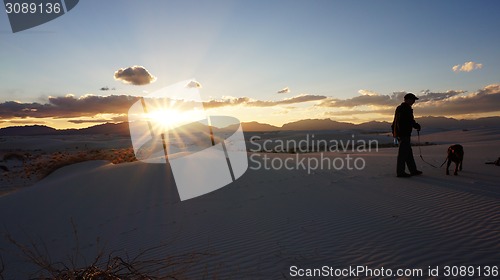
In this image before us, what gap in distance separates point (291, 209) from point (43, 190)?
8.48m

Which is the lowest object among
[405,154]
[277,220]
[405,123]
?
[277,220]

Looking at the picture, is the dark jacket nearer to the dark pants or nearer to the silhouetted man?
the silhouetted man

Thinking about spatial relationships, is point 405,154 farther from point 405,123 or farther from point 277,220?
point 277,220

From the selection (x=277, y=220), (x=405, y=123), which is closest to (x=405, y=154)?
(x=405, y=123)

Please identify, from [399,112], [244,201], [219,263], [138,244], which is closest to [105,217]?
[138,244]

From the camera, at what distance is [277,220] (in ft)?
20.2

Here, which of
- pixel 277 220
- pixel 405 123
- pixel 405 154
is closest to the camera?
pixel 277 220

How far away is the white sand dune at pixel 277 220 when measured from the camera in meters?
4.32

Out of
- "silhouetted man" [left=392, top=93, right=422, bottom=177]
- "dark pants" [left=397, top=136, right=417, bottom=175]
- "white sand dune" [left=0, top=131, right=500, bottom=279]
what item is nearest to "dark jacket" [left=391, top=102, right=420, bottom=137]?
"silhouetted man" [left=392, top=93, right=422, bottom=177]

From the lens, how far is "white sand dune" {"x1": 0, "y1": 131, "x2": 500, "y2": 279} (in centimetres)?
432

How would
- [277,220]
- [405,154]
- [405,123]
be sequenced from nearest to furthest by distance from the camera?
[277,220]
[405,123]
[405,154]

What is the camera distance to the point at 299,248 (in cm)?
470

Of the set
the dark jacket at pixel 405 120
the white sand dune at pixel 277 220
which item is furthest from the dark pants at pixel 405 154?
the white sand dune at pixel 277 220

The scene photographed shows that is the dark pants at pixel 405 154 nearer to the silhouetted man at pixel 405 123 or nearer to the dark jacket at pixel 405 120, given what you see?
the silhouetted man at pixel 405 123
